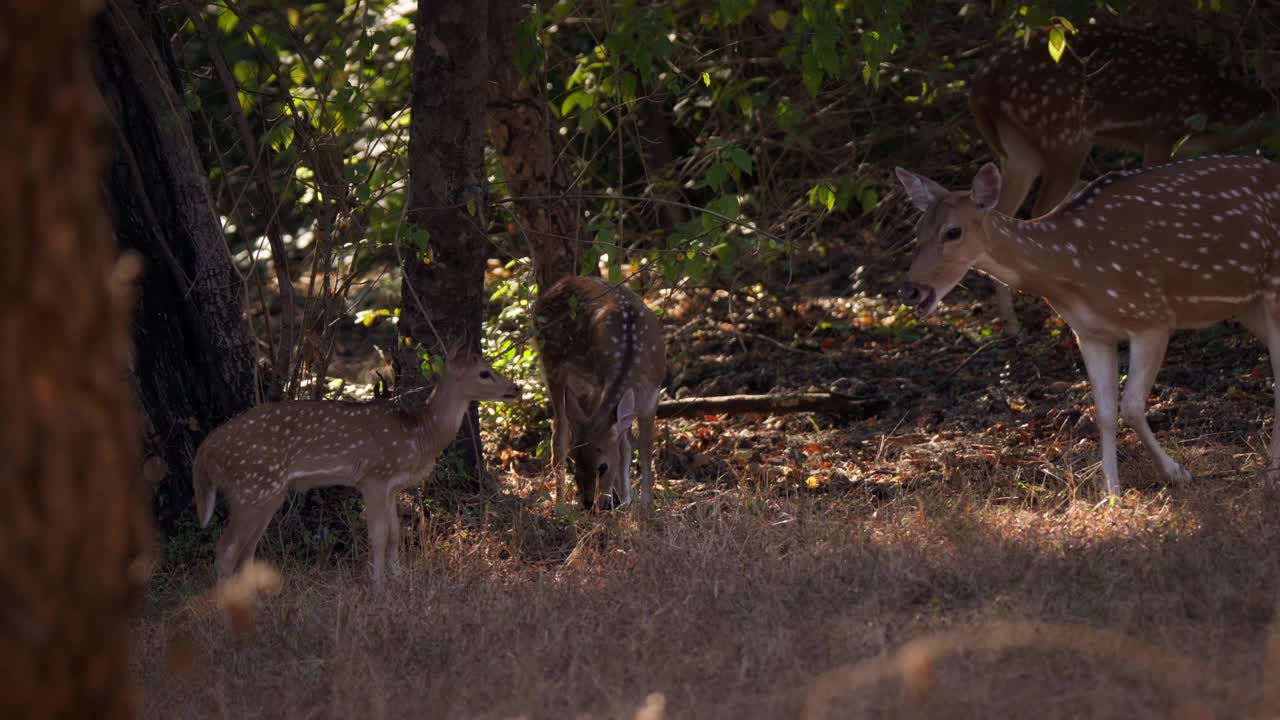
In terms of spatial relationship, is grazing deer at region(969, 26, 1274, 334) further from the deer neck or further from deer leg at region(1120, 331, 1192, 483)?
the deer neck

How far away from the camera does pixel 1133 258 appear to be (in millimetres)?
6832

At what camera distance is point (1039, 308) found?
1062 centimetres

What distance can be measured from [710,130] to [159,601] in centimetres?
653

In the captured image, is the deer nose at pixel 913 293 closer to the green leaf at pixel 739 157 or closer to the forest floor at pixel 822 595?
the forest floor at pixel 822 595

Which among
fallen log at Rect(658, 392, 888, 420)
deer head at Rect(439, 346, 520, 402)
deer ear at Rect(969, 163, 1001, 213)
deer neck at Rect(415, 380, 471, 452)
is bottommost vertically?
fallen log at Rect(658, 392, 888, 420)

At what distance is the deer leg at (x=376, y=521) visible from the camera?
21.4ft

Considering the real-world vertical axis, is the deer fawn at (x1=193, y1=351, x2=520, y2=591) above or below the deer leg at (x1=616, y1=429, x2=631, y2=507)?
above

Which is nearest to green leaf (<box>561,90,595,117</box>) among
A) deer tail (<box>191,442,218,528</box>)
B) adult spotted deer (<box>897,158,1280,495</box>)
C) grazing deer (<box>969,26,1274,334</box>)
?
adult spotted deer (<box>897,158,1280,495</box>)

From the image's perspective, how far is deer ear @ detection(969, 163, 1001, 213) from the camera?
22.9ft

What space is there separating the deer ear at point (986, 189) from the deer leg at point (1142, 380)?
38.3 inches

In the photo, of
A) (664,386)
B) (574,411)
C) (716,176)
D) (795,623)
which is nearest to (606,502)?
(574,411)

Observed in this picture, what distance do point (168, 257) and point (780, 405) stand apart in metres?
4.18

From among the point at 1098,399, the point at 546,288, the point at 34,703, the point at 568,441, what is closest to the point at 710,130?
the point at 546,288

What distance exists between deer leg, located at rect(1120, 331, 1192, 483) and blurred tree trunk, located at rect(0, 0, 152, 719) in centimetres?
535
